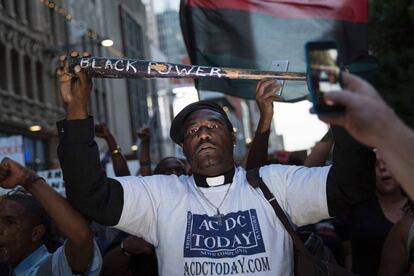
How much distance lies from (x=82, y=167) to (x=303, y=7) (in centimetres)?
283

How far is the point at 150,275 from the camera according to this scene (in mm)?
3613

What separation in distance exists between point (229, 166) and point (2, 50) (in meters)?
20.8

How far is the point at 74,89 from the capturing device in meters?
2.60

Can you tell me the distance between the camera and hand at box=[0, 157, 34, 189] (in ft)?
8.63

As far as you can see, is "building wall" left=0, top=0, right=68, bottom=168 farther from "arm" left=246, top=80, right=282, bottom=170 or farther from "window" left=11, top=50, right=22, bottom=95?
"arm" left=246, top=80, right=282, bottom=170

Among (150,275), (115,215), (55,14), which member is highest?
(55,14)

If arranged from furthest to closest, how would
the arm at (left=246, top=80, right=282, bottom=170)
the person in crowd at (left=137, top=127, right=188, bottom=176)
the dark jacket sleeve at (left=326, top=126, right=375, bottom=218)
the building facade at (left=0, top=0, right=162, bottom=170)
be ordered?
the building facade at (left=0, top=0, right=162, bottom=170)
the person in crowd at (left=137, top=127, right=188, bottom=176)
the arm at (left=246, top=80, right=282, bottom=170)
the dark jacket sleeve at (left=326, top=126, right=375, bottom=218)

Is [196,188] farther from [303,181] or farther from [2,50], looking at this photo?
[2,50]

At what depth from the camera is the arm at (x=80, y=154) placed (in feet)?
8.21

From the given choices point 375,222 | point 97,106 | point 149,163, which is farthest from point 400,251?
point 97,106

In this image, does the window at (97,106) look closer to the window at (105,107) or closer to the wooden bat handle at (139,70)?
the window at (105,107)

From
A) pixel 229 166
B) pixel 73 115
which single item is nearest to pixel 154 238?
pixel 229 166

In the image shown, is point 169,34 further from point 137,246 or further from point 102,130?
point 137,246

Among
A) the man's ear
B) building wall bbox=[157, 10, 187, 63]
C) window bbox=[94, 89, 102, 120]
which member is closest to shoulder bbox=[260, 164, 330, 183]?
the man's ear
